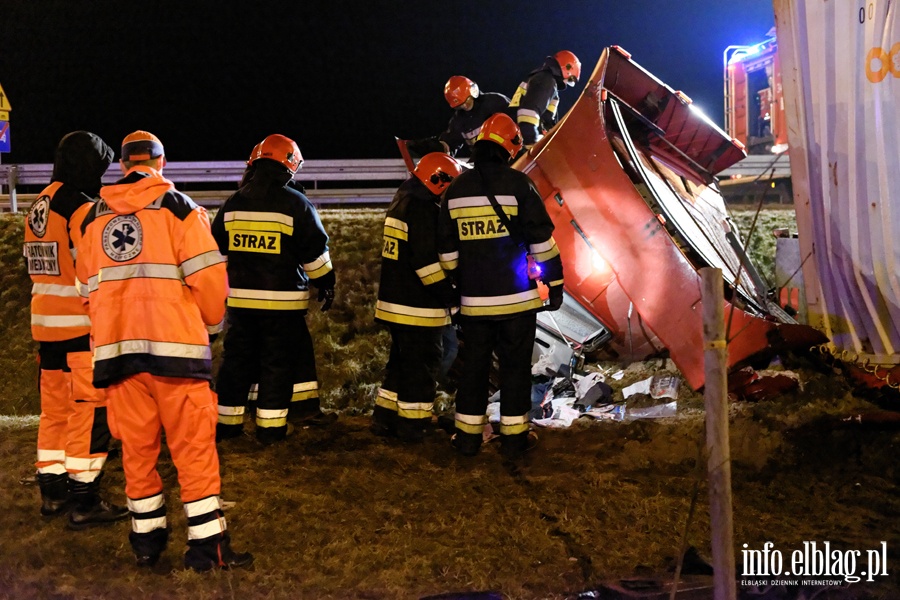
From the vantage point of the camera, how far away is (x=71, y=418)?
3.61 meters

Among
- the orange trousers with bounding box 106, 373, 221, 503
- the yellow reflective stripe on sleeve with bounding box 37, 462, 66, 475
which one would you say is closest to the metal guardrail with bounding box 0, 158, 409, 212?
the yellow reflective stripe on sleeve with bounding box 37, 462, 66, 475

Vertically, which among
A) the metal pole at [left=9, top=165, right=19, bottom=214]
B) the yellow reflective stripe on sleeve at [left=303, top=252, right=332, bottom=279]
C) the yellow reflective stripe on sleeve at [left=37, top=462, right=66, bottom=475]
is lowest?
the yellow reflective stripe on sleeve at [left=37, top=462, right=66, bottom=475]

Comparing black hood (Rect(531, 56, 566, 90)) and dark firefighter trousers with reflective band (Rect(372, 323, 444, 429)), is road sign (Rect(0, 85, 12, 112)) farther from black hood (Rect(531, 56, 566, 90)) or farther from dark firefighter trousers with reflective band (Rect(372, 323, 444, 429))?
dark firefighter trousers with reflective band (Rect(372, 323, 444, 429))

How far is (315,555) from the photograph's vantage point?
3213 mm

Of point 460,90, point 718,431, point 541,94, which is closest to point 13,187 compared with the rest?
point 460,90

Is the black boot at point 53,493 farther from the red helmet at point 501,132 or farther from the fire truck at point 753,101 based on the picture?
the fire truck at point 753,101

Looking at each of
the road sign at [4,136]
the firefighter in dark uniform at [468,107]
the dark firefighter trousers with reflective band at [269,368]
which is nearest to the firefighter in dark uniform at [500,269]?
the dark firefighter trousers with reflective band at [269,368]

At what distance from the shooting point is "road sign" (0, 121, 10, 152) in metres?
8.02

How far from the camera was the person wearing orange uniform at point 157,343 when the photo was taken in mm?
2988

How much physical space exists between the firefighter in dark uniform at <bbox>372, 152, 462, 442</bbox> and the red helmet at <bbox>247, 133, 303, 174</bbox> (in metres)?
0.70

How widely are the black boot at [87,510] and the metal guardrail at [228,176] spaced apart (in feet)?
19.3

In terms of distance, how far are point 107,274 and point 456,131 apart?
4120 millimetres

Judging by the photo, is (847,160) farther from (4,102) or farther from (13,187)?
(13,187)

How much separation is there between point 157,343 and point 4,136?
672 cm
